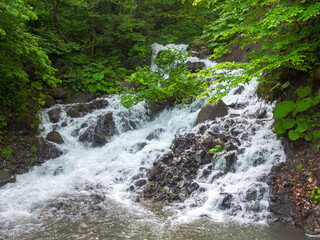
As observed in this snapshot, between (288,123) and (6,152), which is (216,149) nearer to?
(288,123)

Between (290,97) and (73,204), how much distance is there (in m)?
5.26

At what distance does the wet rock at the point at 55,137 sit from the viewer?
29.6ft

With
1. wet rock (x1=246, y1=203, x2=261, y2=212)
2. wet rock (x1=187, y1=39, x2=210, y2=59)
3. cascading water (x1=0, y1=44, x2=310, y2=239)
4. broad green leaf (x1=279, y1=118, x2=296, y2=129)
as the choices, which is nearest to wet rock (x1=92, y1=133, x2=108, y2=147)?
cascading water (x1=0, y1=44, x2=310, y2=239)

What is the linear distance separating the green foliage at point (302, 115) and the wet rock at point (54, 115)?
8282 millimetres

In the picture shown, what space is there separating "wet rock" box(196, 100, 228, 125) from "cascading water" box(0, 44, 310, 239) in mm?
239

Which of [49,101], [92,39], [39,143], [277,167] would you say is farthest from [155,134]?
[92,39]

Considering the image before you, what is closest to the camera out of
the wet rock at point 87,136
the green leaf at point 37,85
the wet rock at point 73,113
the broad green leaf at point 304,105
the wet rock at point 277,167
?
the broad green leaf at point 304,105

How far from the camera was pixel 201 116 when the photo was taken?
8227 mm

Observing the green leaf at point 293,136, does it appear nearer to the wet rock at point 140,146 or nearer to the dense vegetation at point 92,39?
the wet rock at point 140,146

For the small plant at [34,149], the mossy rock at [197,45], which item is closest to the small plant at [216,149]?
the small plant at [34,149]

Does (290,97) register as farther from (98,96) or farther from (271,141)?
(98,96)

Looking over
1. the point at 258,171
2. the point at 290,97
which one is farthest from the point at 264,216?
the point at 290,97

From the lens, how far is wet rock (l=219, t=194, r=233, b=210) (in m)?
4.94

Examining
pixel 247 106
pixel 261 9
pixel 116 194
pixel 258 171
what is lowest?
pixel 116 194
